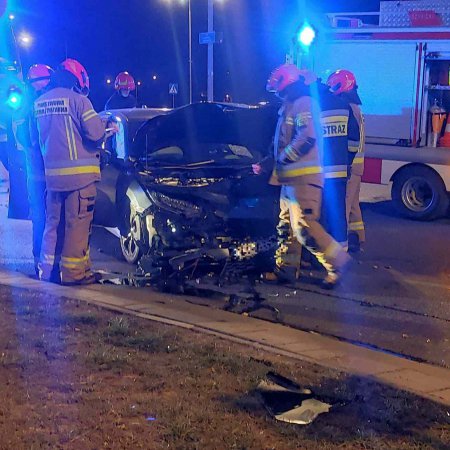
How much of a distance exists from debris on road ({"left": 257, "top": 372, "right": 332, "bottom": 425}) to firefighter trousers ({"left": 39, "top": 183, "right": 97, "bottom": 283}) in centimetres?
324

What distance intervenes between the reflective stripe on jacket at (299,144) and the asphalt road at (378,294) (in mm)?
1026

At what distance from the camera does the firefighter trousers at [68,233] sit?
24.3ft

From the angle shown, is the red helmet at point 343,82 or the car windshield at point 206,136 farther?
the red helmet at point 343,82

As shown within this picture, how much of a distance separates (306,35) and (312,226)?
548cm

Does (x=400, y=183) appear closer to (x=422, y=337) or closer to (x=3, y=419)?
(x=422, y=337)

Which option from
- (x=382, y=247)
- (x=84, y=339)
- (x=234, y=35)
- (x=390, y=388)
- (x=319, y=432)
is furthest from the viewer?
(x=234, y=35)

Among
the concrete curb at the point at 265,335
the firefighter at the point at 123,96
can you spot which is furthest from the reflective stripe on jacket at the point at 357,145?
the firefighter at the point at 123,96

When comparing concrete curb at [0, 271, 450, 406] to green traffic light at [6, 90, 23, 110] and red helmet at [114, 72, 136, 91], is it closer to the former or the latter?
green traffic light at [6, 90, 23, 110]

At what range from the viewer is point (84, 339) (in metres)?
5.45

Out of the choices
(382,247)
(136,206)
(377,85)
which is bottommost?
(382,247)

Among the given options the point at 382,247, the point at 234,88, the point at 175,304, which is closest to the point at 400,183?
the point at 382,247

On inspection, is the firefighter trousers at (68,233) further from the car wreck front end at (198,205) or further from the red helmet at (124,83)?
the red helmet at (124,83)

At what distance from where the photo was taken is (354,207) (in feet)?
29.9

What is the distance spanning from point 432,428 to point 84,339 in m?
2.39
